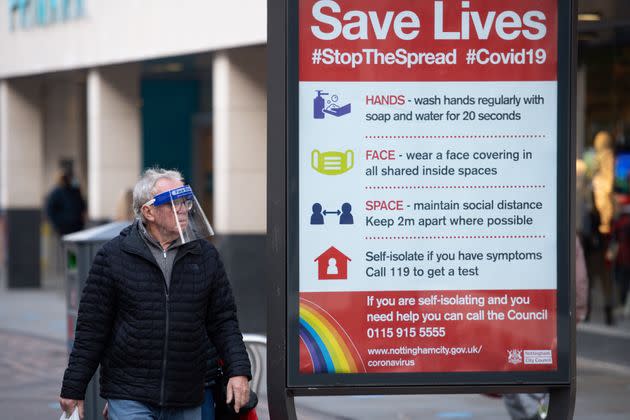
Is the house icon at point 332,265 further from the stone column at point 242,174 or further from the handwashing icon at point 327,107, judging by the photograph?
the stone column at point 242,174

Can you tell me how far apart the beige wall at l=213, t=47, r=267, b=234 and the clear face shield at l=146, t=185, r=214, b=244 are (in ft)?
29.2

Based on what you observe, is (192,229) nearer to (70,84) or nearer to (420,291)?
(420,291)

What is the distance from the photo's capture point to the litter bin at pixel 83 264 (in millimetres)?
7742

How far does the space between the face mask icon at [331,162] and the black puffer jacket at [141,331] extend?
0.71 meters

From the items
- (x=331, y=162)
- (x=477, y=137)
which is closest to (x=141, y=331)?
(x=331, y=162)

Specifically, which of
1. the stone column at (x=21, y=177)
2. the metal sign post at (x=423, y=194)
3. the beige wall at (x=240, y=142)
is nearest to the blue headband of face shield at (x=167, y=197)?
the metal sign post at (x=423, y=194)

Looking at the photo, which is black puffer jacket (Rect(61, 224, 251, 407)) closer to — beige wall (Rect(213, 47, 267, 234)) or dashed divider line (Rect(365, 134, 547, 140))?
dashed divider line (Rect(365, 134, 547, 140))

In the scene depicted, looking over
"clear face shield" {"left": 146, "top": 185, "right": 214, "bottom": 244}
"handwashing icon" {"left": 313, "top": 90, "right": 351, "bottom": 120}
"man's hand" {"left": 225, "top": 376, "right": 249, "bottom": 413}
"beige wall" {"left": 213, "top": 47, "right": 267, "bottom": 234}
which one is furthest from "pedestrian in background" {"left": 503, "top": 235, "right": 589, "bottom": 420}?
"beige wall" {"left": 213, "top": 47, "right": 267, "bottom": 234}

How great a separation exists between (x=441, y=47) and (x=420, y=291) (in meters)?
1.09

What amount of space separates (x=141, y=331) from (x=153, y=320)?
0.22ft

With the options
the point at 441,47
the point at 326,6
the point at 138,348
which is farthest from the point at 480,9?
the point at 138,348

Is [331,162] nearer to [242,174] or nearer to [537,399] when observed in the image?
[537,399]

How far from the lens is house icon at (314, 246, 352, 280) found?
582 centimetres

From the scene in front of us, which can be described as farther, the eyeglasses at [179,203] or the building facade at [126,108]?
the building facade at [126,108]
